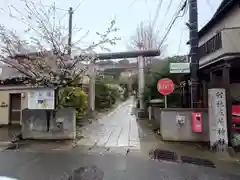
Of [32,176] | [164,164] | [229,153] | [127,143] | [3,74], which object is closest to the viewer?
[32,176]

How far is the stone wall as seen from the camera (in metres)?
8.28

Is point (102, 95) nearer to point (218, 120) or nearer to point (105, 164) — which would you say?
point (218, 120)

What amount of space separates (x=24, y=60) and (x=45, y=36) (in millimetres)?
1528

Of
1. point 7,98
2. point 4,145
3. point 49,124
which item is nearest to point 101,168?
point 49,124

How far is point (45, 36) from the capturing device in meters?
9.01

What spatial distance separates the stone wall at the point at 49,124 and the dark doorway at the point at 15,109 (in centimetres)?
452

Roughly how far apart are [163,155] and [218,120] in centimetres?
228

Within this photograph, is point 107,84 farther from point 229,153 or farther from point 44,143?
point 229,153

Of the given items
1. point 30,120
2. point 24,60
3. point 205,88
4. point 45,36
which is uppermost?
point 45,36

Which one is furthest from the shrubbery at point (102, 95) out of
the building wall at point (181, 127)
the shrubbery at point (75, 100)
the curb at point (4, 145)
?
the building wall at point (181, 127)

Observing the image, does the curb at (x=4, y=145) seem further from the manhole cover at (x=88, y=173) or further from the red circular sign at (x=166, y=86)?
the red circular sign at (x=166, y=86)

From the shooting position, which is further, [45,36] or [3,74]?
[3,74]

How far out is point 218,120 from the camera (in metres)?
6.84

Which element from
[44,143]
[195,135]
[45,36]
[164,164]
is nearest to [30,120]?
[44,143]
